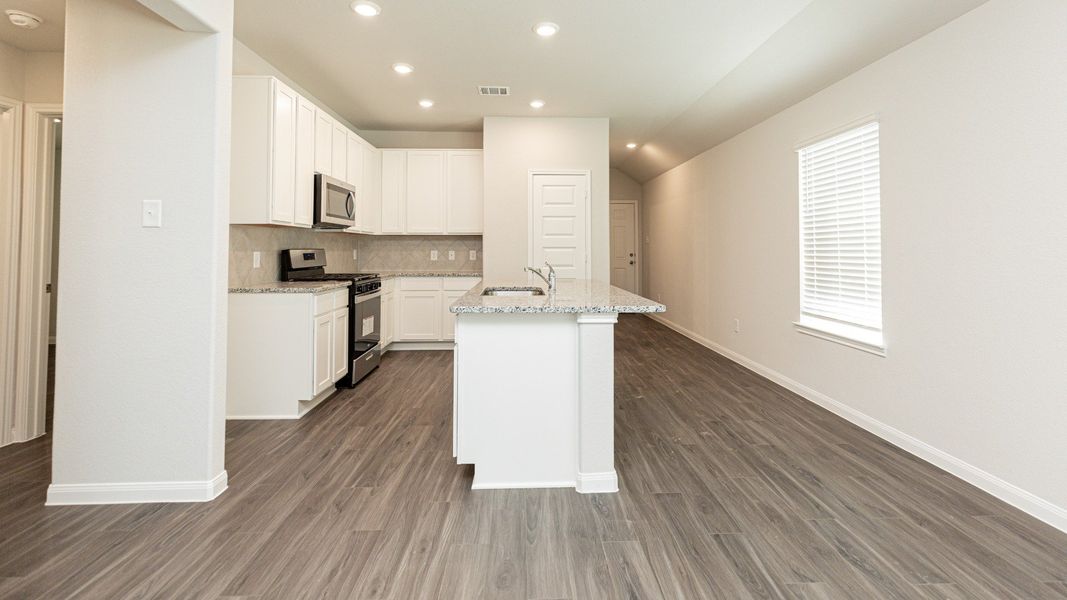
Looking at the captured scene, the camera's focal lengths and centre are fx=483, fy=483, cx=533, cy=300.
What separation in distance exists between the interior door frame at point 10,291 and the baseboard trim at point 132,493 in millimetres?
1202

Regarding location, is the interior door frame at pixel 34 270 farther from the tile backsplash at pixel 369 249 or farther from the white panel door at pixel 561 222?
the white panel door at pixel 561 222

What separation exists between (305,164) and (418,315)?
2133 mm

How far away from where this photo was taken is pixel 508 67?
3.92 metres

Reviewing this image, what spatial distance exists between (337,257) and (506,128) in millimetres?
2313

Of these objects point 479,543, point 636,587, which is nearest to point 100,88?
point 479,543

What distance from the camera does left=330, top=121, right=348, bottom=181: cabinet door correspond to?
435 cm

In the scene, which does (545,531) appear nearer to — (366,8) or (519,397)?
(519,397)

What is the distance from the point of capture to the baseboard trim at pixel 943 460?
6.52 feet

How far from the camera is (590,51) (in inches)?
142

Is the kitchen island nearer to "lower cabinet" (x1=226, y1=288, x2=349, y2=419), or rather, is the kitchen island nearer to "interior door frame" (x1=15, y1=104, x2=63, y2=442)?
"lower cabinet" (x1=226, y1=288, x2=349, y2=419)

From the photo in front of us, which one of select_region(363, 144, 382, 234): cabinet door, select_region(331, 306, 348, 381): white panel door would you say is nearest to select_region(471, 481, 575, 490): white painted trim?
select_region(331, 306, 348, 381): white panel door

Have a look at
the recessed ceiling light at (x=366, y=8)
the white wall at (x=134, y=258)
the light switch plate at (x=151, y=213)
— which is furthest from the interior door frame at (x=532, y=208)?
the light switch plate at (x=151, y=213)

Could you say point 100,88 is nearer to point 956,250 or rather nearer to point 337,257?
point 337,257

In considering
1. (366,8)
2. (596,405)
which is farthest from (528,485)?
(366,8)
